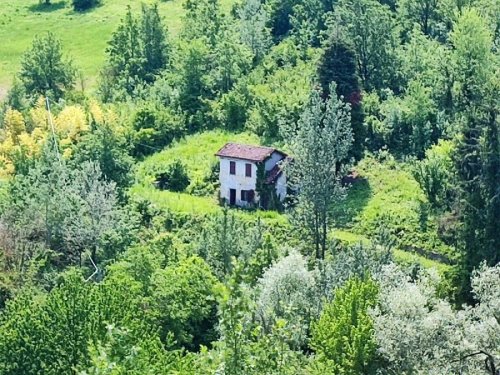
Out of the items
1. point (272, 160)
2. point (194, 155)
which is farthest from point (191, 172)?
point (272, 160)

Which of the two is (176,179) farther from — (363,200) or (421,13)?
(421,13)

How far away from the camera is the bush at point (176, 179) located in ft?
251

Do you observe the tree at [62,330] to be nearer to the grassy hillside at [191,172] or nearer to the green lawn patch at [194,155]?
the grassy hillside at [191,172]

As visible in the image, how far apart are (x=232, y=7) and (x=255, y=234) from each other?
54753 mm

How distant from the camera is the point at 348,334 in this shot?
4391cm

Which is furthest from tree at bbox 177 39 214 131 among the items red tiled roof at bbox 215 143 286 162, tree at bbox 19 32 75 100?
tree at bbox 19 32 75 100

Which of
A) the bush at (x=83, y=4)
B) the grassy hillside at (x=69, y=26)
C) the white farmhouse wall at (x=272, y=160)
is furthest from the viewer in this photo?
the bush at (x=83, y=4)

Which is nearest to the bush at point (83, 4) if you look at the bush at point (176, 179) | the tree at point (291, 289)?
the bush at point (176, 179)

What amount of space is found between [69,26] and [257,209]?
5773 centimetres

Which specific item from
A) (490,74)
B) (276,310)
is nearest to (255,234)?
(276,310)

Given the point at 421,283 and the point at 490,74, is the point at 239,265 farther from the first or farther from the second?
the point at 490,74

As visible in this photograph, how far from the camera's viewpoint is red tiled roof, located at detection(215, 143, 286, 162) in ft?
237

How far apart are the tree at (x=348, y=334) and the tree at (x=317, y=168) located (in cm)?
1821

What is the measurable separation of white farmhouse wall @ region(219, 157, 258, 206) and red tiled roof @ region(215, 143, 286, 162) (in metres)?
0.41
